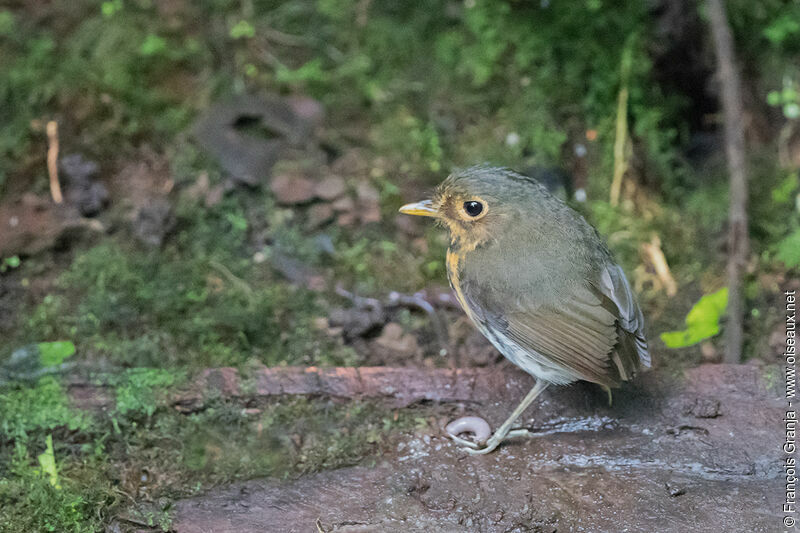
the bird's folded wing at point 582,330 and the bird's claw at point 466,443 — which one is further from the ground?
the bird's folded wing at point 582,330

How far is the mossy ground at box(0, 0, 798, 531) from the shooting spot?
3311 mm

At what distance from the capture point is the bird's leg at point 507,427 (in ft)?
10.6

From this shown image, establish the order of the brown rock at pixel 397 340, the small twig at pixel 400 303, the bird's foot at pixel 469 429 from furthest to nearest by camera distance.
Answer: the small twig at pixel 400 303 → the brown rock at pixel 397 340 → the bird's foot at pixel 469 429

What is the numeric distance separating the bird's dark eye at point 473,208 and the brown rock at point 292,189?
1743 mm

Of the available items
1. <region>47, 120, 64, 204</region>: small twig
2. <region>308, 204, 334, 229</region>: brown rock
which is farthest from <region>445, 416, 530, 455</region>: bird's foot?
<region>47, 120, 64, 204</region>: small twig

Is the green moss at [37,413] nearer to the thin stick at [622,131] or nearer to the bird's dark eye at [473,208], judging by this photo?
the bird's dark eye at [473,208]

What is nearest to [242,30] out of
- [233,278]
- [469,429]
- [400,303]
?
[233,278]

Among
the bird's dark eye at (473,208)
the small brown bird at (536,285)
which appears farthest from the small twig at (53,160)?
the bird's dark eye at (473,208)

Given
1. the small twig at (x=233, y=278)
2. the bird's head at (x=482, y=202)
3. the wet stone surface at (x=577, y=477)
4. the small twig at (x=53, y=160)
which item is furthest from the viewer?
the small twig at (x=53, y=160)

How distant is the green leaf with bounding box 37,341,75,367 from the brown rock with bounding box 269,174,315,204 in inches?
63.3

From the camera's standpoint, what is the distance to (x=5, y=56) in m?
5.25

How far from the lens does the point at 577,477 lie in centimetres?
308

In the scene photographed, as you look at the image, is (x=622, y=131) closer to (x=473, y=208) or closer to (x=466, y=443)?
(x=473, y=208)

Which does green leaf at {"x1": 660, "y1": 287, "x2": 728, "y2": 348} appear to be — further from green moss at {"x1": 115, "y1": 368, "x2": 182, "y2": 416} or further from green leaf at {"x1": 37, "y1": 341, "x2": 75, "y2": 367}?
green leaf at {"x1": 37, "y1": 341, "x2": 75, "y2": 367}
